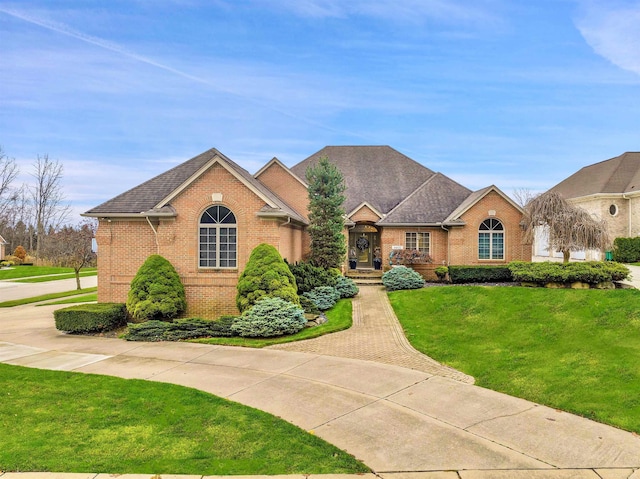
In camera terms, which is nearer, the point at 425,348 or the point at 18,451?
the point at 18,451

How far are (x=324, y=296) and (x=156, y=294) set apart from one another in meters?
7.09

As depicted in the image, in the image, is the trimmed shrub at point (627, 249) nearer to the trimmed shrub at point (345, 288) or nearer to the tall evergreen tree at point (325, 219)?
the trimmed shrub at point (345, 288)

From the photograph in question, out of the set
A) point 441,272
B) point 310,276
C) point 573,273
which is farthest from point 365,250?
point 573,273

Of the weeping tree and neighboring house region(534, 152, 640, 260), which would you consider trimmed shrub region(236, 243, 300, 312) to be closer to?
the weeping tree

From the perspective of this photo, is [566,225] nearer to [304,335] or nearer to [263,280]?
[304,335]

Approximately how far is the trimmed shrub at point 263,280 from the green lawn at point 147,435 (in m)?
5.79

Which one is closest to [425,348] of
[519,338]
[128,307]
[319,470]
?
[519,338]

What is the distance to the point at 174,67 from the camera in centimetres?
1786

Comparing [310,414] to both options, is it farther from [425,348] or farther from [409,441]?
[425,348]

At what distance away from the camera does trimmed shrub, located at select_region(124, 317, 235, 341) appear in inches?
533

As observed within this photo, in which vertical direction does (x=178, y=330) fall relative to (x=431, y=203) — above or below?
below

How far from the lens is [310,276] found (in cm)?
1917

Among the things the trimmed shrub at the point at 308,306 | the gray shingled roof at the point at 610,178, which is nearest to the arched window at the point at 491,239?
the trimmed shrub at the point at 308,306

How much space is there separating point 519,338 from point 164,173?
16949 mm
